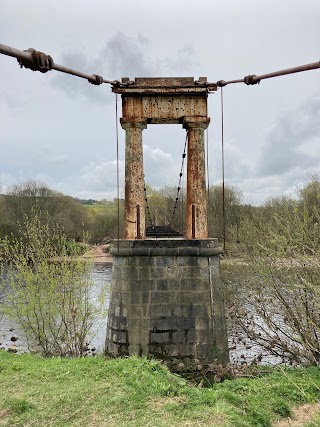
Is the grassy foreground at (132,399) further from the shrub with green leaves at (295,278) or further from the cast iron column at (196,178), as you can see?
the cast iron column at (196,178)

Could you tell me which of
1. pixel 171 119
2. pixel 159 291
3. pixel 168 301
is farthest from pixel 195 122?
pixel 168 301

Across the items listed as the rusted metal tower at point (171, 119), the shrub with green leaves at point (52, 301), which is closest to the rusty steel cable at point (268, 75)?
the rusted metal tower at point (171, 119)

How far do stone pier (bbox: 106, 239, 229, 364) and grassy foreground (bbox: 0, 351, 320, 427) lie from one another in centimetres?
114

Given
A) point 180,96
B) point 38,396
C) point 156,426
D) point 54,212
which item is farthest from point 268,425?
point 54,212

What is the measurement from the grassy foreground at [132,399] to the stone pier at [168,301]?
3.73 feet

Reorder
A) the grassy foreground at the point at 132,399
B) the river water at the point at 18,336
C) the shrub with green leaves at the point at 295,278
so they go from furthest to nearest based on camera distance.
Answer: the river water at the point at 18,336, the shrub with green leaves at the point at 295,278, the grassy foreground at the point at 132,399

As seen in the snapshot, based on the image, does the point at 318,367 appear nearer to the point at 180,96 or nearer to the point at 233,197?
the point at 180,96

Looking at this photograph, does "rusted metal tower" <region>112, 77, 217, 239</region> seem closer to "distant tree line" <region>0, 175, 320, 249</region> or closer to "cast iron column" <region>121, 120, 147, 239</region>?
"cast iron column" <region>121, 120, 147, 239</region>

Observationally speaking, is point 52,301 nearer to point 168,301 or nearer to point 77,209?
point 168,301

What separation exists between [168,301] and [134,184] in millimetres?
1819

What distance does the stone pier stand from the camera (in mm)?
6375

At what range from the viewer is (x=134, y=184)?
6.77m

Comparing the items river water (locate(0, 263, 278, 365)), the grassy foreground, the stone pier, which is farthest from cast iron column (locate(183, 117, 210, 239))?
river water (locate(0, 263, 278, 365))

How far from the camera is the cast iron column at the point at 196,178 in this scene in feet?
22.6
